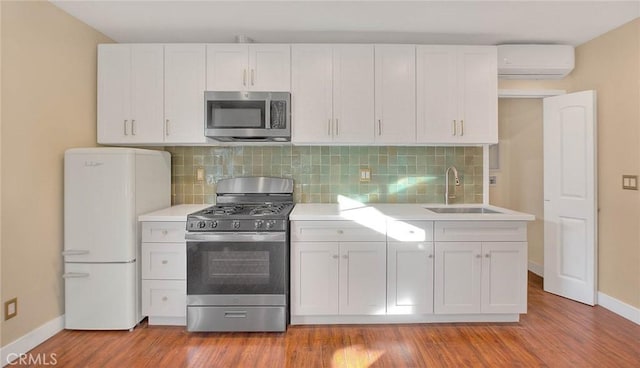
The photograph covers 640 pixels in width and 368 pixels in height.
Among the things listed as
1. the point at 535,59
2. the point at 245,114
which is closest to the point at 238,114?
the point at 245,114

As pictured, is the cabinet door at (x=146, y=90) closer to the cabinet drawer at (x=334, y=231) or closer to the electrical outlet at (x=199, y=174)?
the electrical outlet at (x=199, y=174)

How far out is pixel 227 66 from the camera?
2953 millimetres

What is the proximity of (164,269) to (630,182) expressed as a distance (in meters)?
3.81

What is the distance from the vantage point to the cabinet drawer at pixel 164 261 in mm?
2682

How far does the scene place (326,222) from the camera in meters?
2.68

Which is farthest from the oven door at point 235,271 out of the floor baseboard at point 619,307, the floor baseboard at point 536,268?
the floor baseboard at point 536,268

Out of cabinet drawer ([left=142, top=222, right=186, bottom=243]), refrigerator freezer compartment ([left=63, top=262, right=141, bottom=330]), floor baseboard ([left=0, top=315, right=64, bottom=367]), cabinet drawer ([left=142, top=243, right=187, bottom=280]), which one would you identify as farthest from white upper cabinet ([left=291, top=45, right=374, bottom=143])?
floor baseboard ([left=0, top=315, right=64, bottom=367])

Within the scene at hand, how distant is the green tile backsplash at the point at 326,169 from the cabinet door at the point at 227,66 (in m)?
0.63

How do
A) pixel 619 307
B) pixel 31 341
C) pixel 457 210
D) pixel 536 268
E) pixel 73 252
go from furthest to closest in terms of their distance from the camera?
pixel 536 268
pixel 457 210
pixel 619 307
pixel 73 252
pixel 31 341

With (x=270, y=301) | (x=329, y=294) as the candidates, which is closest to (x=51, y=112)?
(x=270, y=301)

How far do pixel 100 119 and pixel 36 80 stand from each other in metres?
0.59

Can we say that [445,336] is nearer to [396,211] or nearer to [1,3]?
[396,211]

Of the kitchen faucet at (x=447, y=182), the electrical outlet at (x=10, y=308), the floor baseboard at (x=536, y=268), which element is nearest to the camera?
the electrical outlet at (x=10, y=308)

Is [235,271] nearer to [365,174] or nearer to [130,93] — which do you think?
[365,174]
